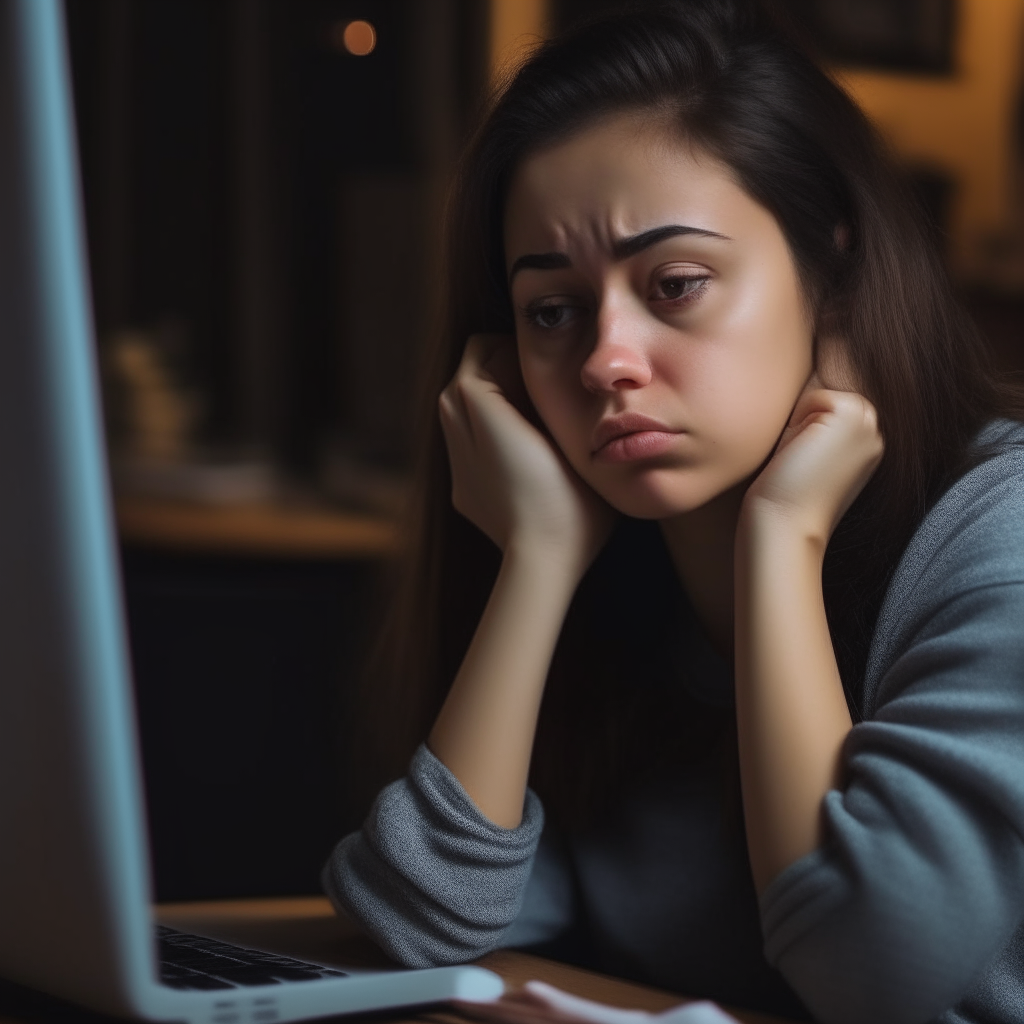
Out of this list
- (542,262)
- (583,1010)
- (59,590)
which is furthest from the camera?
(542,262)

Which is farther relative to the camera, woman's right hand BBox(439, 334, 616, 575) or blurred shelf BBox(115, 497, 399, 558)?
blurred shelf BBox(115, 497, 399, 558)

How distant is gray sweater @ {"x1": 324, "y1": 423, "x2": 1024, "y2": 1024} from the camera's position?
0.75 meters

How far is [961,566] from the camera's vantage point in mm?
869

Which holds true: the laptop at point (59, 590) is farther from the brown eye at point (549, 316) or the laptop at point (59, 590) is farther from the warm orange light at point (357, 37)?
the warm orange light at point (357, 37)

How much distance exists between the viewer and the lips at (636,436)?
0.98m

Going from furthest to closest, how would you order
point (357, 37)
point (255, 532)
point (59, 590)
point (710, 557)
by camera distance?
point (357, 37)
point (255, 532)
point (710, 557)
point (59, 590)

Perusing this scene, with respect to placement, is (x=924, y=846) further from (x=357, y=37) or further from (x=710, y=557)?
(x=357, y=37)

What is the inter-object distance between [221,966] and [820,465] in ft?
1.58

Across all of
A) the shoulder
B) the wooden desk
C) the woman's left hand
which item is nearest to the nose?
the woman's left hand

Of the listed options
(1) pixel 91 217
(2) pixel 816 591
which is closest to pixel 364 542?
(1) pixel 91 217

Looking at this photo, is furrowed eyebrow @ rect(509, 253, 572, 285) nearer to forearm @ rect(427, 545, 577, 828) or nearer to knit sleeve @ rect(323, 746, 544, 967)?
forearm @ rect(427, 545, 577, 828)

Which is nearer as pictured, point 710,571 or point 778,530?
point 778,530

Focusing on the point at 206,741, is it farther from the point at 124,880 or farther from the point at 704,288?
the point at 124,880

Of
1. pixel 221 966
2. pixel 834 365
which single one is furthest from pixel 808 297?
pixel 221 966
